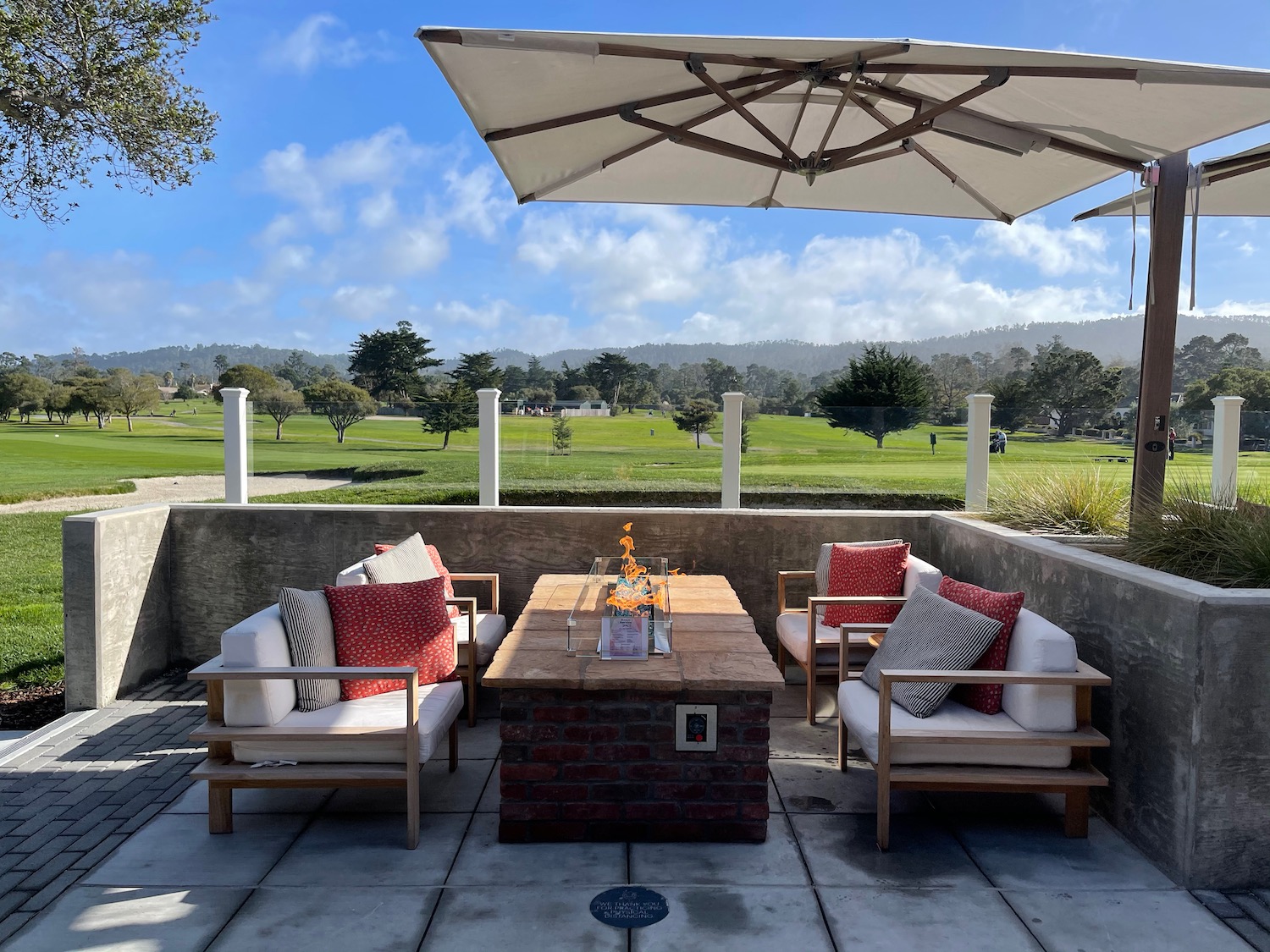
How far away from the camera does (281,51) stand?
72.3 ft

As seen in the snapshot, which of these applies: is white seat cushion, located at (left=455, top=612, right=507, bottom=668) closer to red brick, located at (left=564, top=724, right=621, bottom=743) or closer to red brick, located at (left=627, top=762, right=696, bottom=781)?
red brick, located at (left=564, top=724, right=621, bottom=743)

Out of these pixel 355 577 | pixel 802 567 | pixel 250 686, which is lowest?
pixel 250 686

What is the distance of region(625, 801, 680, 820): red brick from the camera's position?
9.56 ft

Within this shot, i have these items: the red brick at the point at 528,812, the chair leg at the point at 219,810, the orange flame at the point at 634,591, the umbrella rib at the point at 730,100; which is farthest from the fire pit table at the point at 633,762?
the umbrella rib at the point at 730,100

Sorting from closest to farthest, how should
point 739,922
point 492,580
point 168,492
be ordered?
point 739,922, point 492,580, point 168,492

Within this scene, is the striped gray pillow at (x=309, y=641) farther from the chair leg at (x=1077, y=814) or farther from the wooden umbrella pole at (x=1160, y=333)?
the wooden umbrella pole at (x=1160, y=333)

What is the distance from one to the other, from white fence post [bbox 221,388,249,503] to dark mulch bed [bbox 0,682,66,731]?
1522mm

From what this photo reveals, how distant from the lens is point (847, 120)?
12.9 ft

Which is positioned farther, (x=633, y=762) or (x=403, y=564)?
(x=403, y=564)

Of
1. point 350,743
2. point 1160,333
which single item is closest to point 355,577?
point 350,743

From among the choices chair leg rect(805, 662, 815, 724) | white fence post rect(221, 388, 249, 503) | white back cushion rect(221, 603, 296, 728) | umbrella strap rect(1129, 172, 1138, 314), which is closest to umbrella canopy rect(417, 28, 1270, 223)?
umbrella strap rect(1129, 172, 1138, 314)

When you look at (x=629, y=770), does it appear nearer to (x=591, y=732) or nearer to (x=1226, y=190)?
(x=591, y=732)

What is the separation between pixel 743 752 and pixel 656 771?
0.31m

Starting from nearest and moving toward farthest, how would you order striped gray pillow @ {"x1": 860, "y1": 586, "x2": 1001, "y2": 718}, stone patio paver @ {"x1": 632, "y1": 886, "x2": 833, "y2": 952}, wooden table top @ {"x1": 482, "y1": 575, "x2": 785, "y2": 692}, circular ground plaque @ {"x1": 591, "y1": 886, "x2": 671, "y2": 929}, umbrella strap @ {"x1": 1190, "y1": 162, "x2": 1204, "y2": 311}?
stone patio paver @ {"x1": 632, "y1": 886, "x2": 833, "y2": 952} < circular ground plaque @ {"x1": 591, "y1": 886, "x2": 671, "y2": 929} < wooden table top @ {"x1": 482, "y1": 575, "x2": 785, "y2": 692} < striped gray pillow @ {"x1": 860, "y1": 586, "x2": 1001, "y2": 718} < umbrella strap @ {"x1": 1190, "y1": 162, "x2": 1204, "y2": 311}
